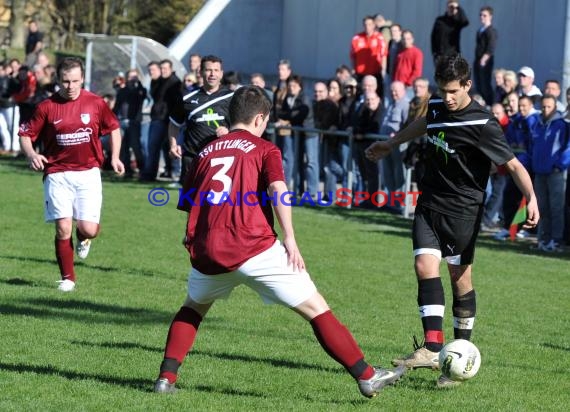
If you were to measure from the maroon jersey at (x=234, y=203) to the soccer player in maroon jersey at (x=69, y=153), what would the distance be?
12.7ft

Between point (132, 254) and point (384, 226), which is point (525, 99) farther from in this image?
point (132, 254)

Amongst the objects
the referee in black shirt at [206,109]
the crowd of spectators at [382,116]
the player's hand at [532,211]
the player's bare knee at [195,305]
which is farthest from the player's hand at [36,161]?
the crowd of spectators at [382,116]

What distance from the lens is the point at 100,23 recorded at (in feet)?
151

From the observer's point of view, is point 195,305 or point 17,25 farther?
point 17,25

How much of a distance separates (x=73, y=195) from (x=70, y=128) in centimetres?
61

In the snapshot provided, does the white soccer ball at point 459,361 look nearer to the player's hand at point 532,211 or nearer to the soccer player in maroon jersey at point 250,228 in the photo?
the soccer player in maroon jersey at point 250,228

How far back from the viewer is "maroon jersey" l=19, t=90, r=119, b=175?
10398mm

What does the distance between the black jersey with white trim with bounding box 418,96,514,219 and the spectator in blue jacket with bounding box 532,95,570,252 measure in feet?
24.0

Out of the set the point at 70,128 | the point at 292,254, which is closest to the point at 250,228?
the point at 292,254

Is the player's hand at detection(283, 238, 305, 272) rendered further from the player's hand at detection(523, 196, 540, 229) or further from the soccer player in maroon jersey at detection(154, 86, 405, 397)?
the player's hand at detection(523, 196, 540, 229)

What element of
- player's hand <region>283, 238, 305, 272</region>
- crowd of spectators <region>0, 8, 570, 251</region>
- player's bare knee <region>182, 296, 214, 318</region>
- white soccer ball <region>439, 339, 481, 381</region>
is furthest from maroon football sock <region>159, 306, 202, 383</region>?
crowd of spectators <region>0, 8, 570, 251</region>

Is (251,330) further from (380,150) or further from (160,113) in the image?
(160,113)

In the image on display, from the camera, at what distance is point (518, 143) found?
15.7 meters

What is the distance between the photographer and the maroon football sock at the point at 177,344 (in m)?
6.81
